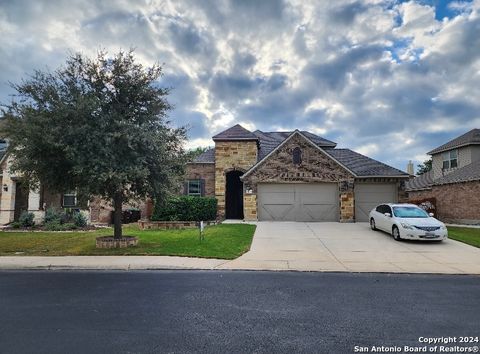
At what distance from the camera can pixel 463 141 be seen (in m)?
29.5

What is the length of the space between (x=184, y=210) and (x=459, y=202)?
67.0 ft

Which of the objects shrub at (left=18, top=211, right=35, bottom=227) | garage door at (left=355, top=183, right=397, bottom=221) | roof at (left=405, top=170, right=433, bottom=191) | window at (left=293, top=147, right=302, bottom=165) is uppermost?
window at (left=293, top=147, right=302, bottom=165)

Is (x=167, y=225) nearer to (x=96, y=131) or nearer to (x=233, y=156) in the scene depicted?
(x=233, y=156)

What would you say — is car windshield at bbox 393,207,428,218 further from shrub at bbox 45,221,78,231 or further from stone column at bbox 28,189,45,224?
stone column at bbox 28,189,45,224

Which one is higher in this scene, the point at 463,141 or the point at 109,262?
the point at 463,141

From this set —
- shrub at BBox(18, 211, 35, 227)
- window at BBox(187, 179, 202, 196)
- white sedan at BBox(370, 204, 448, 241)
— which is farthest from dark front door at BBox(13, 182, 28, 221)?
white sedan at BBox(370, 204, 448, 241)

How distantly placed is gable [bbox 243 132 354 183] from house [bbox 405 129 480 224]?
31.8ft

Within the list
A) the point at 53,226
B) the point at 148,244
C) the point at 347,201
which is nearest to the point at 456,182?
the point at 347,201

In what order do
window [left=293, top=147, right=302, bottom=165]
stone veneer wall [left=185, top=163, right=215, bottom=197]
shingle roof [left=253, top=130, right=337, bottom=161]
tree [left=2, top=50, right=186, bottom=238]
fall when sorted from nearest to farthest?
tree [left=2, top=50, right=186, bottom=238] → window [left=293, top=147, right=302, bottom=165] → stone veneer wall [left=185, top=163, right=215, bottom=197] → shingle roof [left=253, top=130, right=337, bottom=161]

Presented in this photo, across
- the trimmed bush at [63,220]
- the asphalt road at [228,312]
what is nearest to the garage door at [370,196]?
the asphalt road at [228,312]

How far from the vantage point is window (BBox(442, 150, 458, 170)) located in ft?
101

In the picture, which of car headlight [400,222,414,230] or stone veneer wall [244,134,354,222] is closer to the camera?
car headlight [400,222,414,230]

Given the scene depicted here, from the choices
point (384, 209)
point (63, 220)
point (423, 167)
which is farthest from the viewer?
point (423, 167)

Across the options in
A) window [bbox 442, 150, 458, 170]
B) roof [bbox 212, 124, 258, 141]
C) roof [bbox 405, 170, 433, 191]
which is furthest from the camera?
window [bbox 442, 150, 458, 170]
